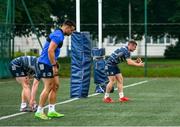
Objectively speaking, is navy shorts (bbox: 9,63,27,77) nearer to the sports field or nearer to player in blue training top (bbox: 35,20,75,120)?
the sports field

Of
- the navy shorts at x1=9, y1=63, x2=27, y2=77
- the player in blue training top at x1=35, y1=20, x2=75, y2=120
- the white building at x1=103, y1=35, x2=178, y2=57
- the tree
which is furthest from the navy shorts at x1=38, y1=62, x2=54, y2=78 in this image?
the white building at x1=103, y1=35, x2=178, y2=57

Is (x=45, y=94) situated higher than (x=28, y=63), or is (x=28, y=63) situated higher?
(x=28, y=63)

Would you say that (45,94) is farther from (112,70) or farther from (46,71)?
(112,70)

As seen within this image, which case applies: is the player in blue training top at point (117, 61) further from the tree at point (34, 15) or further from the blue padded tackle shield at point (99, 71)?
the tree at point (34, 15)

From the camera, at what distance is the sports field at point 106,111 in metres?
11.1

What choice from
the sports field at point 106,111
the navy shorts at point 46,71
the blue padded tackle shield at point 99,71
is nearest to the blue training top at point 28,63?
the sports field at point 106,111

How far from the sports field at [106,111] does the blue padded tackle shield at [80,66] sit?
0.34 meters

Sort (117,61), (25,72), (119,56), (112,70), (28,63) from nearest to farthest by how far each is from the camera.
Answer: (28,63)
(25,72)
(119,56)
(117,61)
(112,70)

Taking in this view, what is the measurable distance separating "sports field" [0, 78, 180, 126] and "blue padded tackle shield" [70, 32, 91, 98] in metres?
0.34

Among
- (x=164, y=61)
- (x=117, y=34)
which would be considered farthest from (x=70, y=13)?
(x=164, y=61)

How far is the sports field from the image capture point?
1114cm

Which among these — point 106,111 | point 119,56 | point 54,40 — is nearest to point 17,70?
point 54,40

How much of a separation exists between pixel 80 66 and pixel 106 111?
4119 millimetres

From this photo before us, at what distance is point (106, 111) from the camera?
43.0ft
